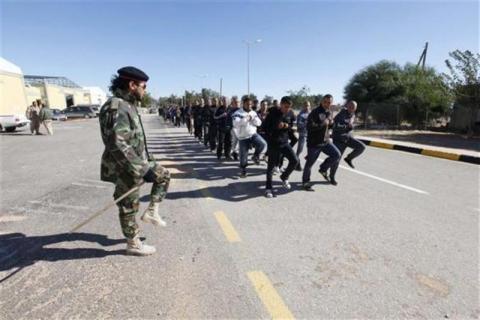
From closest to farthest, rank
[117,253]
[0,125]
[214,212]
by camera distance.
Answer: [117,253] → [214,212] → [0,125]

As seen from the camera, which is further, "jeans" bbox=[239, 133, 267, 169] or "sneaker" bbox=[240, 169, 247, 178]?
"jeans" bbox=[239, 133, 267, 169]

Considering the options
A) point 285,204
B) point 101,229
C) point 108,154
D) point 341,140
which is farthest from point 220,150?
point 108,154

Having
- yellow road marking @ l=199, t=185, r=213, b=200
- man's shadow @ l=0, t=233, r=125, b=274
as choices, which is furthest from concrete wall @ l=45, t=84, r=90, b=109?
man's shadow @ l=0, t=233, r=125, b=274

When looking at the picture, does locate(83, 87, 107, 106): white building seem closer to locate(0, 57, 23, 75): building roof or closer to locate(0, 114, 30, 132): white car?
locate(0, 57, 23, 75): building roof

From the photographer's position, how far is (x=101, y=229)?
4141 millimetres

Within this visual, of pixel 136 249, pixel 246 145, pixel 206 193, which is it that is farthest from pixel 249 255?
pixel 246 145

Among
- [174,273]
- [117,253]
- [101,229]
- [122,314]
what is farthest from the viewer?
[101,229]

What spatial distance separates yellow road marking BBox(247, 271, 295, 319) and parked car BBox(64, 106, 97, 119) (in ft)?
142

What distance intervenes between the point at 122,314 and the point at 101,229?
186cm

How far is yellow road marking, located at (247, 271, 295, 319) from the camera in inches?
100

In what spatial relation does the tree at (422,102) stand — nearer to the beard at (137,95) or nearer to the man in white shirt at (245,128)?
the man in white shirt at (245,128)

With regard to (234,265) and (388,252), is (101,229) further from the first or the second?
(388,252)

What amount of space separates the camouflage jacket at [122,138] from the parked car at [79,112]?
42.3 meters

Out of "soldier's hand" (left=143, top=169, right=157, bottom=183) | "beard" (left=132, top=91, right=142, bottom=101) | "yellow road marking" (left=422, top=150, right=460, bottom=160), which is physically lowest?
"yellow road marking" (left=422, top=150, right=460, bottom=160)
